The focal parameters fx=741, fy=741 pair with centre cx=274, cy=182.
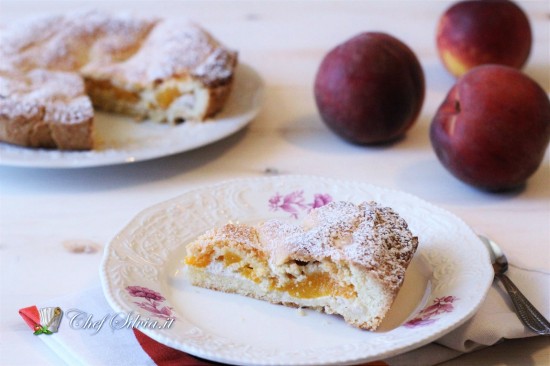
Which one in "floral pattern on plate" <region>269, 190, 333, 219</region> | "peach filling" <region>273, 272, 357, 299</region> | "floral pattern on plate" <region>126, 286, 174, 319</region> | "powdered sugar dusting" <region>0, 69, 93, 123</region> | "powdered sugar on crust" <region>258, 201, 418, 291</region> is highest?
"powdered sugar on crust" <region>258, 201, 418, 291</region>

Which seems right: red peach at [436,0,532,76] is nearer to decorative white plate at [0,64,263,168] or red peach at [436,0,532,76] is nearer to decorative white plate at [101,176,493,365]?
decorative white plate at [0,64,263,168]

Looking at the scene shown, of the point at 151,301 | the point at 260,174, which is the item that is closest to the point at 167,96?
the point at 260,174

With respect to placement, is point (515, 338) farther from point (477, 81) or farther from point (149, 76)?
point (149, 76)

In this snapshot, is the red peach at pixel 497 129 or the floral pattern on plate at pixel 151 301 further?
the red peach at pixel 497 129

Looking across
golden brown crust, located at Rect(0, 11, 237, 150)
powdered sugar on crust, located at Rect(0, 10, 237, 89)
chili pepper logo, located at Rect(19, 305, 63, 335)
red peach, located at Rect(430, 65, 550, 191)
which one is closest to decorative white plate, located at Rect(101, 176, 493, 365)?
chili pepper logo, located at Rect(19, 305, 63, 335)

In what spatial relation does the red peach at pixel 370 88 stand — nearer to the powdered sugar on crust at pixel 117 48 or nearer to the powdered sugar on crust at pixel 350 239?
the powdered sugar on crust at pixel 117 48

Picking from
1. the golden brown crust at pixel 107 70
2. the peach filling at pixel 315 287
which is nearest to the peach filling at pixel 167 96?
the golden brown crust at pixel 107 70
